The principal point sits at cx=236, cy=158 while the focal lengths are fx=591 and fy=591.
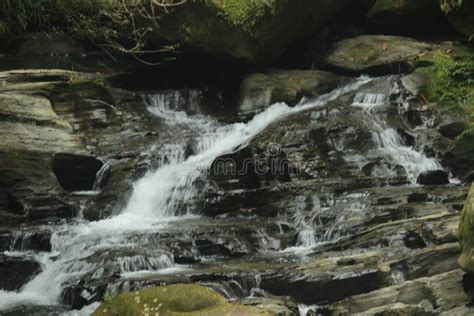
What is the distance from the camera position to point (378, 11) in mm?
17141

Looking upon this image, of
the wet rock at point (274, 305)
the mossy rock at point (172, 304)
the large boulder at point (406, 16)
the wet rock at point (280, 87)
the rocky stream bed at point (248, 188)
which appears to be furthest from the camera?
the large boulder at point (406, 16)

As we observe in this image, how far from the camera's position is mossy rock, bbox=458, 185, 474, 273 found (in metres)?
6.47

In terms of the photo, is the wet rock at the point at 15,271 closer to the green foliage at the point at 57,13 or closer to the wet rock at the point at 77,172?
the green foliage at the point at 57,13

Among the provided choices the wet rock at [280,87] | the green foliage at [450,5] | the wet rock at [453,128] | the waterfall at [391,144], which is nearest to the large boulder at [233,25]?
the wet rock at [280,87]

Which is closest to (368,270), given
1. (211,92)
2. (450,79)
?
(450,79)

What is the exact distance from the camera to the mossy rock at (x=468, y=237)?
21.2 ft

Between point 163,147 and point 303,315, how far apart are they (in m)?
6.99

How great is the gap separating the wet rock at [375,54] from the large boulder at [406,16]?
793 mm

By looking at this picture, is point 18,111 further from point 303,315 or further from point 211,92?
point 303,315

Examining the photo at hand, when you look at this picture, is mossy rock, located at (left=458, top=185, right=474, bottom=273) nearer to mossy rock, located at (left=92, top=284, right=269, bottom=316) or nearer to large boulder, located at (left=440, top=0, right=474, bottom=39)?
mossy rock, located at (left=92, top=284, right=269, bottom=316)

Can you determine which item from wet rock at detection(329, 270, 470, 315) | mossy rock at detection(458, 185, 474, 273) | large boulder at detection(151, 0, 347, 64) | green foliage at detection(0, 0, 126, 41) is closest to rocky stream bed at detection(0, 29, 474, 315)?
wet rock at detection(329, 270, 470, 315)

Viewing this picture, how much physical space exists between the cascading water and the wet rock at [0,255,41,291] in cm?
12

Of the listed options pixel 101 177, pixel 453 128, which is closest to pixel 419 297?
pixel 453 128

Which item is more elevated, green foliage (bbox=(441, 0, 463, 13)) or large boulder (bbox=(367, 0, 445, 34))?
large boulder (bbox=(367, 0, 445, 34))
